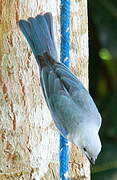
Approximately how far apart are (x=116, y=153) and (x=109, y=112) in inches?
11.8

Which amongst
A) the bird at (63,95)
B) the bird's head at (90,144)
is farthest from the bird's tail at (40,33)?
the bird's head at (90,144)

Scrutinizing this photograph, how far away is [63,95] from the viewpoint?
88.0 inches

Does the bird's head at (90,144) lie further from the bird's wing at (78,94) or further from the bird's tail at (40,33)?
the bird's tail at (40,33)

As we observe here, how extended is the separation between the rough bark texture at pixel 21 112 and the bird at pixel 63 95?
1.7 inches

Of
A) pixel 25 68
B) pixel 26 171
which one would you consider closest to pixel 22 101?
pixel 25 68

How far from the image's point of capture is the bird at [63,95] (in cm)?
215

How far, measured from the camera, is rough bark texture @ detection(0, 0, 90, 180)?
215 cm

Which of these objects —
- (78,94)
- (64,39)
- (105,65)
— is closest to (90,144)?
(78,94)

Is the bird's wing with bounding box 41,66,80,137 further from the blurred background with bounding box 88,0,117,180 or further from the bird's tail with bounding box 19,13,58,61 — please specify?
the blurred background with bounding box 88,0,117,180

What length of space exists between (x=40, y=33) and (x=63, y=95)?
0.93 ft

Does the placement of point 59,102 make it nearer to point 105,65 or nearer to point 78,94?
point 78,94

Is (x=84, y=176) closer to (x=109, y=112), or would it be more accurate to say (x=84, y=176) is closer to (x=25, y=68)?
(x=25, y=68)

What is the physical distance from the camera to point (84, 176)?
2.26 metres

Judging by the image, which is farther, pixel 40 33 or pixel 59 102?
pixel 40 33
